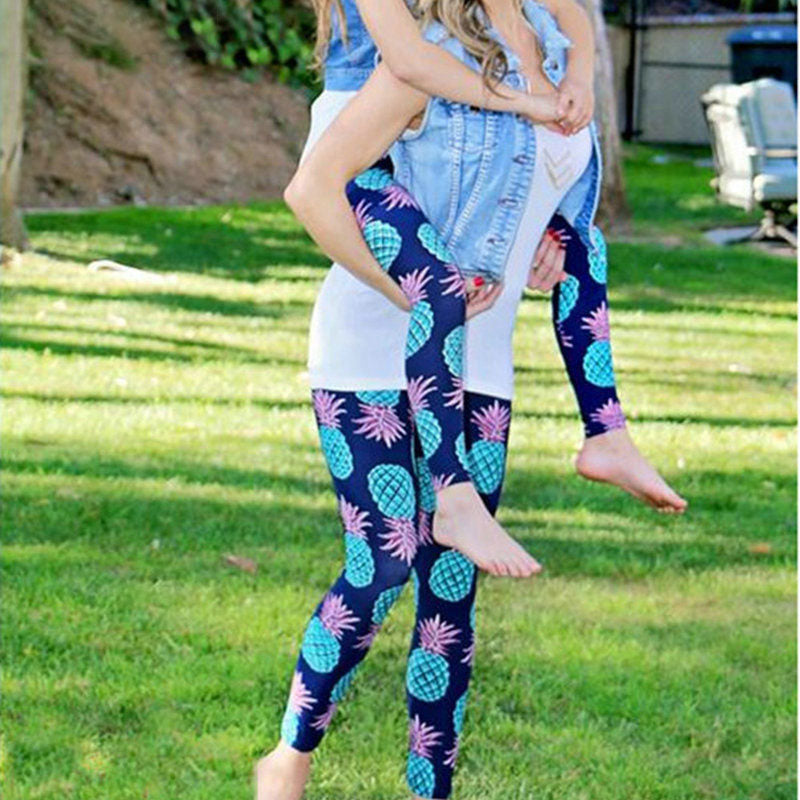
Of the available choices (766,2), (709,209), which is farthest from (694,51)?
(709,209)

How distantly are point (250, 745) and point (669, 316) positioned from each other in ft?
26.8

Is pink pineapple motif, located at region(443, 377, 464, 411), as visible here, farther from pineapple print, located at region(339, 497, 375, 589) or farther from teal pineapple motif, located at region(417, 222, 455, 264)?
pineapple print, located at region(339, 497, 375, 589)

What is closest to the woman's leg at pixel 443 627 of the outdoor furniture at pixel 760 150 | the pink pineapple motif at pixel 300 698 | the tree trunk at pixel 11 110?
the pink pineapple motif at pixel 300 698

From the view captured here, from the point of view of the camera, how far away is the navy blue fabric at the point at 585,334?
3.55 meters

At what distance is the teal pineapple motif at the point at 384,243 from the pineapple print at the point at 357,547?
438mm

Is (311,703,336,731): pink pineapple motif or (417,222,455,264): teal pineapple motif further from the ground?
(417,222,455,264): teal pineapple motif

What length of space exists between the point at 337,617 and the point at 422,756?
1.25 ft

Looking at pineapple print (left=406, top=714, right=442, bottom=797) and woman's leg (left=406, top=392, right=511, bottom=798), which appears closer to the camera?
woman's leg (left=406, top=392, right=511, bottom=798)

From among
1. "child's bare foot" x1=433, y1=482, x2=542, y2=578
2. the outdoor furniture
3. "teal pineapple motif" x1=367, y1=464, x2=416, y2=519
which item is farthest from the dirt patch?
"child's bare foot" x1=433, y1=482, x2=542, y2=578

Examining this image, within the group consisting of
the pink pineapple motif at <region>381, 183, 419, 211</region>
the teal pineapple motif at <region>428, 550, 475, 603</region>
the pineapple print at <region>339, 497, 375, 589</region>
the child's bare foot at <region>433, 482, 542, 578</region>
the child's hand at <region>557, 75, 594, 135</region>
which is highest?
the child's hand at <region>557, 75, 594, 135</region>

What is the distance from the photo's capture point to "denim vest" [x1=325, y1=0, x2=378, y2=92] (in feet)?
11.5

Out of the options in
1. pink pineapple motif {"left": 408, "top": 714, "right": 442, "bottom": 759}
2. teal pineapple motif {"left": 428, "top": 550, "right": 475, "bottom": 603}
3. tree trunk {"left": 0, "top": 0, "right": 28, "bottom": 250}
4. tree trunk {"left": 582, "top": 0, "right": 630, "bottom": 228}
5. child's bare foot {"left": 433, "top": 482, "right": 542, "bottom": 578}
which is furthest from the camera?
tree trunk {"left": 582, "top": 0, "right": 630, "bottom": 228}

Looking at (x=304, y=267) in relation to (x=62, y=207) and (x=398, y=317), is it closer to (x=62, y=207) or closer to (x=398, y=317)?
(x=62, y=207)

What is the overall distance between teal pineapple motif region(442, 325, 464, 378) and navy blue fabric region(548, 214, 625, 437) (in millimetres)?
273
